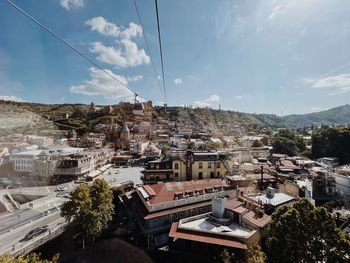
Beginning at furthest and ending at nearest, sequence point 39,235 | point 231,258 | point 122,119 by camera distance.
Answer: point 122,119, point 39,235, point 231,258

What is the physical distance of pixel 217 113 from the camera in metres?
74.9

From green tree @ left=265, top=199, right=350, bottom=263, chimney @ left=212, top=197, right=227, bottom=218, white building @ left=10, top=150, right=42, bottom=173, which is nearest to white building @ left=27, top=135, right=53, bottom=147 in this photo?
white building @ left=10, top=150, right=42, bottom=173

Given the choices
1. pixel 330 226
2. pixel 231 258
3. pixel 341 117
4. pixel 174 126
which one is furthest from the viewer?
pixel 341 117

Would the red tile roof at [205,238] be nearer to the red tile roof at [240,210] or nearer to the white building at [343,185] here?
the red tile roof at [240,210]

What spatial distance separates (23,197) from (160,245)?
14890 millimetres

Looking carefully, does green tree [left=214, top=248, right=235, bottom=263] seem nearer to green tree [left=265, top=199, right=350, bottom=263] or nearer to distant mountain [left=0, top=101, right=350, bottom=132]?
green tree [left=265, top=199, right=350, bottom=263]

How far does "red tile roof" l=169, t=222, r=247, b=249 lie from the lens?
6258 millimetres

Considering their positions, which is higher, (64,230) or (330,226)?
(330,226)

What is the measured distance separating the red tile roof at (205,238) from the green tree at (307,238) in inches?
45.9

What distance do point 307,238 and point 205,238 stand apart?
298 cm

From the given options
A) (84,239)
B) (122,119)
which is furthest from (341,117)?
(84,239)

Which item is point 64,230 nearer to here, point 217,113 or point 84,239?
point 84,239

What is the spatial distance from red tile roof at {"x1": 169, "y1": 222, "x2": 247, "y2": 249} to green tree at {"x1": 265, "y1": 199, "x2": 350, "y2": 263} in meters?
1.17

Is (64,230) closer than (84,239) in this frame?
No
